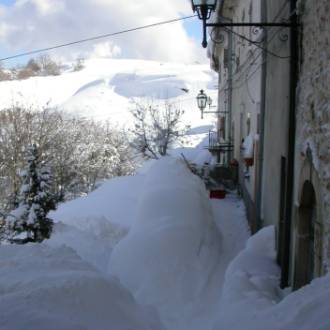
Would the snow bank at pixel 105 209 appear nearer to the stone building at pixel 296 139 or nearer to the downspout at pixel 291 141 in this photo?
the stone building at pixel 296 139

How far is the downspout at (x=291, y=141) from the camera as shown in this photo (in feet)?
18.5

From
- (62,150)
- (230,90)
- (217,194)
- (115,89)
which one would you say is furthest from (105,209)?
(115,89)

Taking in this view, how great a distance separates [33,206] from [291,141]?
31.0 ft

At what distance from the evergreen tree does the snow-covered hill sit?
35695 mm

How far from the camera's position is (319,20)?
4453mm

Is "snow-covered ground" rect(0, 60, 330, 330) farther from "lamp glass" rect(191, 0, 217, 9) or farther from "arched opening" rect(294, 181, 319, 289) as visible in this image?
"lamp glass" rect(191, 0, 217, 9)

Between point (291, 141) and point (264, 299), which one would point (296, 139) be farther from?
point (264, 299)

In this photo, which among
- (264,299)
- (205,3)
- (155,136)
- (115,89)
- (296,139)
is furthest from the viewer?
(115,89)

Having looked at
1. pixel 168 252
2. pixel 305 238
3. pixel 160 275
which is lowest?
pixel 160 275

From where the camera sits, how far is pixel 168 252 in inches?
287

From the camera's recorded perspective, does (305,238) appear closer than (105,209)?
Yes

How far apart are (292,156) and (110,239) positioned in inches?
289

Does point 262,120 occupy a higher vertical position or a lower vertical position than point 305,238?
higher

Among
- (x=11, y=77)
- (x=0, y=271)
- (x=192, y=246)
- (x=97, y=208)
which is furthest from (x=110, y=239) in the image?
(x=11, y=77)
